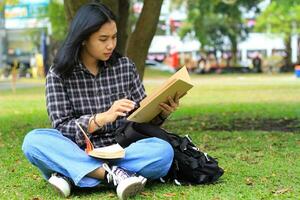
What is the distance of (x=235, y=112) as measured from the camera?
37.7 ft

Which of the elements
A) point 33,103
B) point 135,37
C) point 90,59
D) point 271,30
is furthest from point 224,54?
point 90,59

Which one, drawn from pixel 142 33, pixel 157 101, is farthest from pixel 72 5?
pixel 157 101

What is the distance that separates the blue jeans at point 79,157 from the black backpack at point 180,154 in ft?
0.34

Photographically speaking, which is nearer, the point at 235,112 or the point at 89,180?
the point at 89,180

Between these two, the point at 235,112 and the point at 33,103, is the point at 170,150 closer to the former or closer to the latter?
the point at 235,112

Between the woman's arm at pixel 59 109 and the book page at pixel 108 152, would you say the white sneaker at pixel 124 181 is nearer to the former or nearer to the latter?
the book page at pixel 108 152

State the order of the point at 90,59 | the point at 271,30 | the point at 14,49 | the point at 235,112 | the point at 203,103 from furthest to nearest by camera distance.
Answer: the point at 14,49
the point at 271,30
the point at 203,103
the point at 235,112
the point at 90,59

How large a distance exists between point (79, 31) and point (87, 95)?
18.9 inches

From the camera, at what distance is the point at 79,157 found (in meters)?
3.86

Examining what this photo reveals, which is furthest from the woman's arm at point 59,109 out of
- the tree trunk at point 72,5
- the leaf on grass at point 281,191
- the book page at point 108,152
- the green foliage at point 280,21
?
the green foliage at point 280,21

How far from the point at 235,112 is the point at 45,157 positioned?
7944 millimetres

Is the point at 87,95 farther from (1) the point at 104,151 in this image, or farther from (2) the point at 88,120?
(1) the point at 104,151

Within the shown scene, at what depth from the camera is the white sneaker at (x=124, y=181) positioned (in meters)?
3.69

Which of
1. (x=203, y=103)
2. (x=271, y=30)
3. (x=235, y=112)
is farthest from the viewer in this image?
(x=271, y=30)
